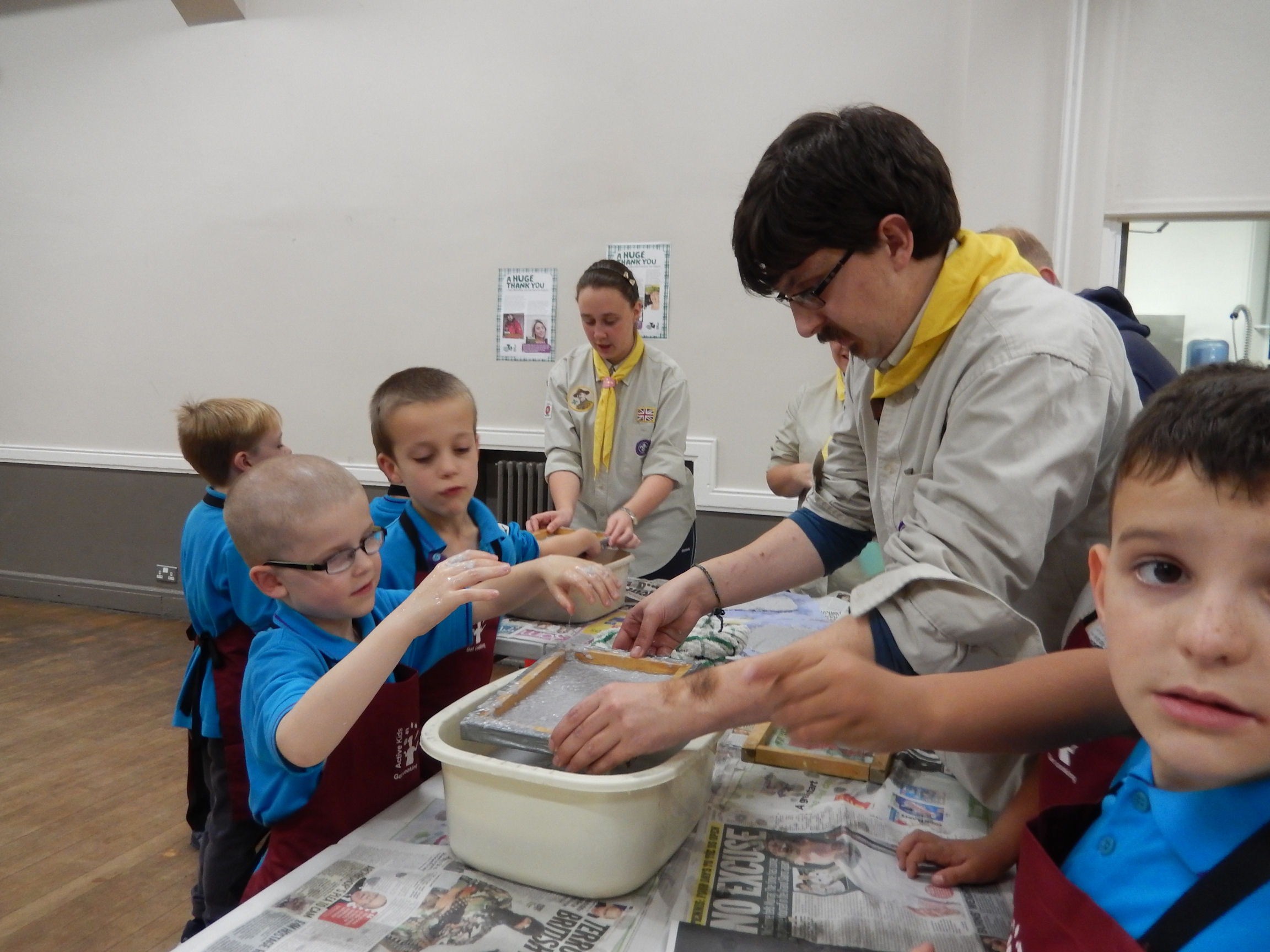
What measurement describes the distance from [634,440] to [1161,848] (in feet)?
7.94

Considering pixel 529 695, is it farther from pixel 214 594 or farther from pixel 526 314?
pixel 526 314

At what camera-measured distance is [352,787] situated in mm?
1085

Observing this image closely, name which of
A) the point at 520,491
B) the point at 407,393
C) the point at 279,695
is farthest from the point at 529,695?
the point at 520,491

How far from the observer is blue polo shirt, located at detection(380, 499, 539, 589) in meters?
1.55

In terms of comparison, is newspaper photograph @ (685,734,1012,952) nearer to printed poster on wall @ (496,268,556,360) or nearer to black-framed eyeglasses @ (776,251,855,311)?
black-framed eyeglasses @ (776,251,855,311)

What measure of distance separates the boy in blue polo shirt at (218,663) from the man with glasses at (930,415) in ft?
3.57

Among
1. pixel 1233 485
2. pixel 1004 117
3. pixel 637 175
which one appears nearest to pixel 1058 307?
pixel 1233 485

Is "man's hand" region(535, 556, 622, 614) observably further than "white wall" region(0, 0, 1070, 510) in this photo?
No

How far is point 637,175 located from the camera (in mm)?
3799

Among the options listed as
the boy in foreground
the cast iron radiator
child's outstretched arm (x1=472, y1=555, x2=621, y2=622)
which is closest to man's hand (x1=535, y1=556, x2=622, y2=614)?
child's outstretched arm (x1=472, y1=555, x2=621, y2=622)

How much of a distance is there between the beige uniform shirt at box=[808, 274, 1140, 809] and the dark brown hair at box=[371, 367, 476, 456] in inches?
35.0

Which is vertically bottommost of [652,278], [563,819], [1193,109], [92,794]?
[92,794]

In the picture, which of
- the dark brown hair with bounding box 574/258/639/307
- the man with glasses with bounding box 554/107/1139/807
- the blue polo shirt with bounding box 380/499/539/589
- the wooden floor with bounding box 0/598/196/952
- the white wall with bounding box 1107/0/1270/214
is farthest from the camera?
the white wall with bounding box 1107/0/1270/214

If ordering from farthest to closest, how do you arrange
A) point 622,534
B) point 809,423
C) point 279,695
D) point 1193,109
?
point 809,423
point 1193,109
point 622,534
point 279,695
